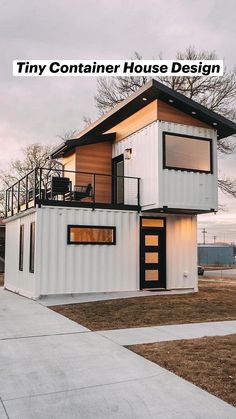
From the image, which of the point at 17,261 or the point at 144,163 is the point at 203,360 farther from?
the point at 17,261

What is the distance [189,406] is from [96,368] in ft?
5.47

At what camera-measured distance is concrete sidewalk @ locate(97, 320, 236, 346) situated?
7.29m

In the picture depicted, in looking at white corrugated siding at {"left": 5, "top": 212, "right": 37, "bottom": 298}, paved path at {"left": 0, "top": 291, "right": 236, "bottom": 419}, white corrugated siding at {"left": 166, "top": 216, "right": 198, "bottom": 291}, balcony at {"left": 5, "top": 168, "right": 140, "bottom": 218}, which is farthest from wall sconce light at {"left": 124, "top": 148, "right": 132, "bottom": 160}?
paved path at {"left": 0, "top": 291, "right": 236, "bottom": 419}

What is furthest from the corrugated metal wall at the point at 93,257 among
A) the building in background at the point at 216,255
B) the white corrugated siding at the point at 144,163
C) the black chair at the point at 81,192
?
the building in background at the point at 216,255

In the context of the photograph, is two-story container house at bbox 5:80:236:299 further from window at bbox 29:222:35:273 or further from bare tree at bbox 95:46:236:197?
bare tree at bbox 95:46:236:197

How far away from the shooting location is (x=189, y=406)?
169 inches

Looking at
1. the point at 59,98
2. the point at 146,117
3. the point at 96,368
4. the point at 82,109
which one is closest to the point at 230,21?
the point at 146,117

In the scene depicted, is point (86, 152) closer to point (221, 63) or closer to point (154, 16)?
point (154, 16)

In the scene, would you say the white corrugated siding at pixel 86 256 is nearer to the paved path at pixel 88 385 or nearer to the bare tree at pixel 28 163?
the paved path at pixel 88 385

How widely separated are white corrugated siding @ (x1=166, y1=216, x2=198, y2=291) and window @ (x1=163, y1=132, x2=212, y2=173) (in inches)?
82.8

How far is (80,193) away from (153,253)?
3.49m

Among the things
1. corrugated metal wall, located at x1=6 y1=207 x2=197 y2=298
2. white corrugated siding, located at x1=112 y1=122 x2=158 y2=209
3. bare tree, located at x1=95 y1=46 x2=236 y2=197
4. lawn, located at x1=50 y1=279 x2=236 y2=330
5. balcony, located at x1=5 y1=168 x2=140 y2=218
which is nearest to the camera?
lawn, located at x1=50 y1=279 x2=236 y2=330

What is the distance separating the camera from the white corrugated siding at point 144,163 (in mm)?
13532

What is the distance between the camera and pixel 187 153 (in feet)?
45.5
